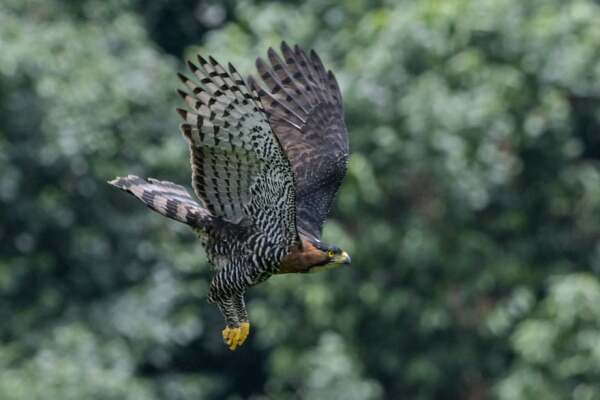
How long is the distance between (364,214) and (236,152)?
293 inches

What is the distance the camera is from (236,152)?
7578 millimetres

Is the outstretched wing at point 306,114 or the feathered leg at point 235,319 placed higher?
the outstretched wing at point 306,114

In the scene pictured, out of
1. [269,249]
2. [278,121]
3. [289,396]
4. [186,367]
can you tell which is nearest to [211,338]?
[186,367]

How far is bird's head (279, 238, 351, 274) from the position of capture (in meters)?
7.83

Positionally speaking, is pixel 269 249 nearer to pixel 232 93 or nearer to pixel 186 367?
pixel 232 93

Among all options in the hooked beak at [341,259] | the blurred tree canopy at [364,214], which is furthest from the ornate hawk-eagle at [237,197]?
the blurred tree canopy at [364,214]

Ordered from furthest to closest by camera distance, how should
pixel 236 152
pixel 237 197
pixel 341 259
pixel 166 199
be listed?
1. pixel 166 199
2. pixel 341 259
3. pixel 237 197
4. pixel 236 152

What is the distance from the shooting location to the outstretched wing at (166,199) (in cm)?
798

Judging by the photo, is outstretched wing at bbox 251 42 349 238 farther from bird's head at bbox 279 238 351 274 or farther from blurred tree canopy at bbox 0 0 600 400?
blurred tree canopy at bbox 0 0 600 400

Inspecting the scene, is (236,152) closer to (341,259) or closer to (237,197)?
(237,197)

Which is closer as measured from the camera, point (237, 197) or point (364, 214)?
point (237, 197)

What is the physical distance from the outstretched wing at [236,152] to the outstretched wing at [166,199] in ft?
0.58

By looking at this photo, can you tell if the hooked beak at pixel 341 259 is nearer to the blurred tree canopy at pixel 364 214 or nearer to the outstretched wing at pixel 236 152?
the outstretched wing at pixel 236 152

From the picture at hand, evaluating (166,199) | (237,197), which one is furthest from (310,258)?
(166,199)
